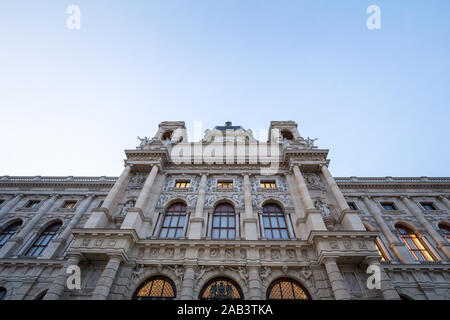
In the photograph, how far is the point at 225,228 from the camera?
15.4m

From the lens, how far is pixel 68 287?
1138 centimetres

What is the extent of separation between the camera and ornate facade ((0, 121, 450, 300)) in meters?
11.9

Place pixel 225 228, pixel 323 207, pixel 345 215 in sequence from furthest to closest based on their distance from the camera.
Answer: pixel 323 207 → pixel 225 228 → pixel 345 215

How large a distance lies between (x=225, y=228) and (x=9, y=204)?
22.7 m

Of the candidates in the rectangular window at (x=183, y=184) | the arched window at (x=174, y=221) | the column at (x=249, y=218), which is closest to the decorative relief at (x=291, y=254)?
the column at (x=249, y=218)

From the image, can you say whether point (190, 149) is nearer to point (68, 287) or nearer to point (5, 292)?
point (68, 287)

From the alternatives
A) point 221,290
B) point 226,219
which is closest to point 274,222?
point 226,219

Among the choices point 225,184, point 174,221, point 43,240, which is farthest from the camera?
point 225,184

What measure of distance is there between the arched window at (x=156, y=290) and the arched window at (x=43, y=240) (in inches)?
480

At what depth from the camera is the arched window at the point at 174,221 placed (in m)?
15.2

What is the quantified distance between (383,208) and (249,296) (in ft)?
54.6

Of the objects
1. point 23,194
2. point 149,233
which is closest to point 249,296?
point 149,233

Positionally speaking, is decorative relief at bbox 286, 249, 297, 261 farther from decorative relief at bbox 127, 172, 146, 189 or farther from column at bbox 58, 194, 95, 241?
column at bbox 58, 194, 95, 241

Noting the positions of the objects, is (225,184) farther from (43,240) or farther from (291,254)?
(43,240)
